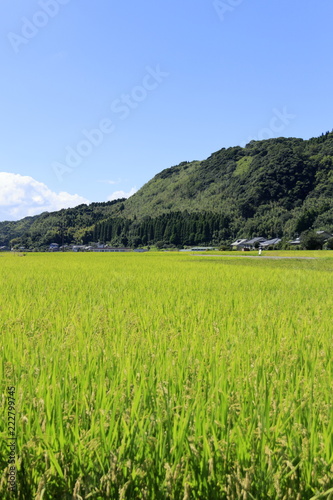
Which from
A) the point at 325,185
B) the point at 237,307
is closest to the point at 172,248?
the point at 325,185

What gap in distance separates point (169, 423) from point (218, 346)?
167cm

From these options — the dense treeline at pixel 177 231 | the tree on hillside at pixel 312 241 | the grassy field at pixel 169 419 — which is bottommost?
the grassy field at pixel 169 419

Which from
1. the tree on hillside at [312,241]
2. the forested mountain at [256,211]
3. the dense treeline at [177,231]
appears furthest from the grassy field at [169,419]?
the dense treeline at [177,231]

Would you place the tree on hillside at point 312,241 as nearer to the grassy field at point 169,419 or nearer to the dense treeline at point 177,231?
the grassy field at point 169,419

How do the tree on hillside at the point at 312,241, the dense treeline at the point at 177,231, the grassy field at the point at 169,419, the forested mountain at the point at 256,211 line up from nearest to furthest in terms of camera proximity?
the grassy field at the point at 169,419
the tree on hillside at the point at 312,241
the dense treeline at the point at 177,231
the forested mountain at the point at 256,211

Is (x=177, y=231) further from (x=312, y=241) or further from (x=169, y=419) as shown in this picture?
(x=169, y=419)

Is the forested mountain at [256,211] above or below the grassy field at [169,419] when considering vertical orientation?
above

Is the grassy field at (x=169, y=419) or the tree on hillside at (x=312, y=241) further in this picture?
the tree on hillside at (x=312, y=241)

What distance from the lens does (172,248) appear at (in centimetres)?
13575

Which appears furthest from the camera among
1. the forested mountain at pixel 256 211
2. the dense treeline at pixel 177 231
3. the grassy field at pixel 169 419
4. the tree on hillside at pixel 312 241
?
the forested mountain at pixel 256 211

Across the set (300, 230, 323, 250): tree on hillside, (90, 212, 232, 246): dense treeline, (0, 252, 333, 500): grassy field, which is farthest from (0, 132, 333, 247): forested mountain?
(0, 252, 333, 500): grassy field

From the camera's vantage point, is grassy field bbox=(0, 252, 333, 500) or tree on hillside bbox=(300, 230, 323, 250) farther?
tree on hillside bbox=(300, 230, 323, 250)

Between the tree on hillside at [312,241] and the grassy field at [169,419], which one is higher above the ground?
the tree on hillside at [312,241]

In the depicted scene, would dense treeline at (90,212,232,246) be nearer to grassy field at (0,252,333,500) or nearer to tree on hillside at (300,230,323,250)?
tree on hillside at (300,230,323,250)
